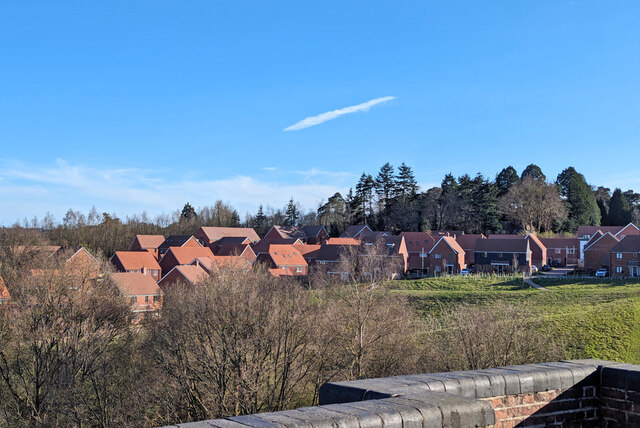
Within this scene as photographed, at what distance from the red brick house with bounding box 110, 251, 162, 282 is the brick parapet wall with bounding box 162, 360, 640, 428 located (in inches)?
2191

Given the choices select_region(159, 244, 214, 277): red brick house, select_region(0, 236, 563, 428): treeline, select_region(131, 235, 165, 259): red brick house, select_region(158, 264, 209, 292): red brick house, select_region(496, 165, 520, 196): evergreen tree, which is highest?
select_region(496, 165, 520, 196): evergreen tree

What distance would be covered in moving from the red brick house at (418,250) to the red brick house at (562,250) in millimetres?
14249

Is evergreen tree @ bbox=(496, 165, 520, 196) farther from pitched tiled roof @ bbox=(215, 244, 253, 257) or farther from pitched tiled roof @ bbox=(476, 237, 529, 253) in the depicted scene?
pitched tiled roof @ bbox=(215, 244, 253, 257)

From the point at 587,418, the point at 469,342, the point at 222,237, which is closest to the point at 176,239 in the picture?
the point at 222,237

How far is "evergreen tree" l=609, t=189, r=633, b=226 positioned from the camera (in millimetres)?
79062

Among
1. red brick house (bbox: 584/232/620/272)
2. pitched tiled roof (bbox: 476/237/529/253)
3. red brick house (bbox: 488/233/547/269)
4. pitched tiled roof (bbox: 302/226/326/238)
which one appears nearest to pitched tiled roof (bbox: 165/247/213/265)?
pitched tiled roof (bbox: 302/226/326/238)

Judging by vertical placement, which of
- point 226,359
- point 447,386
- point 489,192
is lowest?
point 226,359

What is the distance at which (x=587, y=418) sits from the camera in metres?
5.06

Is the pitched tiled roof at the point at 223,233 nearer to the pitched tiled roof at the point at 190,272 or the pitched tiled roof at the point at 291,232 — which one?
the pitched tiled roof at the point at 291,232

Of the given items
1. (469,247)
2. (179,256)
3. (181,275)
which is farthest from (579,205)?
(181,275)

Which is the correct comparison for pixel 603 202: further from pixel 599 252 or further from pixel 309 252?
pixel 309 252

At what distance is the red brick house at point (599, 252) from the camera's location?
53.5 meters

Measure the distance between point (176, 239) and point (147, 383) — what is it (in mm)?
59135

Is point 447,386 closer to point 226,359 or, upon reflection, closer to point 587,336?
point 226,359
